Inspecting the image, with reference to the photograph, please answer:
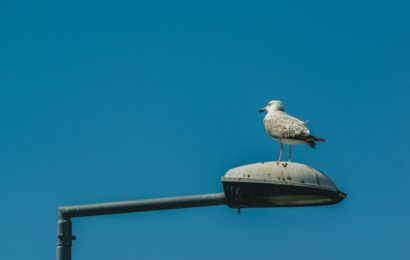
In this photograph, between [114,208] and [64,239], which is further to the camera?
[114,208]

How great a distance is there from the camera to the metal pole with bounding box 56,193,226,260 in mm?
6187

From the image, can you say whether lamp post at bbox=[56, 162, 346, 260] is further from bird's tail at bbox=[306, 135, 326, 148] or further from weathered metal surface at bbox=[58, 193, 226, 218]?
bird's tail at bbox=[306, 135, 326, 148]

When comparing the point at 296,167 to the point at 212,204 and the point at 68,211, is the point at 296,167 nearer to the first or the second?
the point at 212,204

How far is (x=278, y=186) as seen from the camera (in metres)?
6.30

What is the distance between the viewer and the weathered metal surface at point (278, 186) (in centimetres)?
624

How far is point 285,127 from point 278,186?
523cm

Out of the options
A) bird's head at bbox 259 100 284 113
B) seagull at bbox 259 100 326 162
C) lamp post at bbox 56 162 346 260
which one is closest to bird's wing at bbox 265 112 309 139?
seagull at bbox 259 100 326 162

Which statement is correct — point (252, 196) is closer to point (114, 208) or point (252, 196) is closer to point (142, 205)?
point (142, 205)

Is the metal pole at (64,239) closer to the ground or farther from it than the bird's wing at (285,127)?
closer to the ground

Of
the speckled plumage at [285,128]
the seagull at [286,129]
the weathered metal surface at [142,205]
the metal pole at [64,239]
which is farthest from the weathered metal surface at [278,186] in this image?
the speckled plumage at [285,128]

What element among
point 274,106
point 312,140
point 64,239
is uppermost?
point 274,106

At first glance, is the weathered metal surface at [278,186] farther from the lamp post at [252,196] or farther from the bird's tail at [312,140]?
the bird's tail at [312,140]

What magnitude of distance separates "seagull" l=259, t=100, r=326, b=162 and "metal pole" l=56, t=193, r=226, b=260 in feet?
13.8

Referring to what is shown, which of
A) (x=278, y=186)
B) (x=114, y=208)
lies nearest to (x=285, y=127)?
(x=278, y=186)
